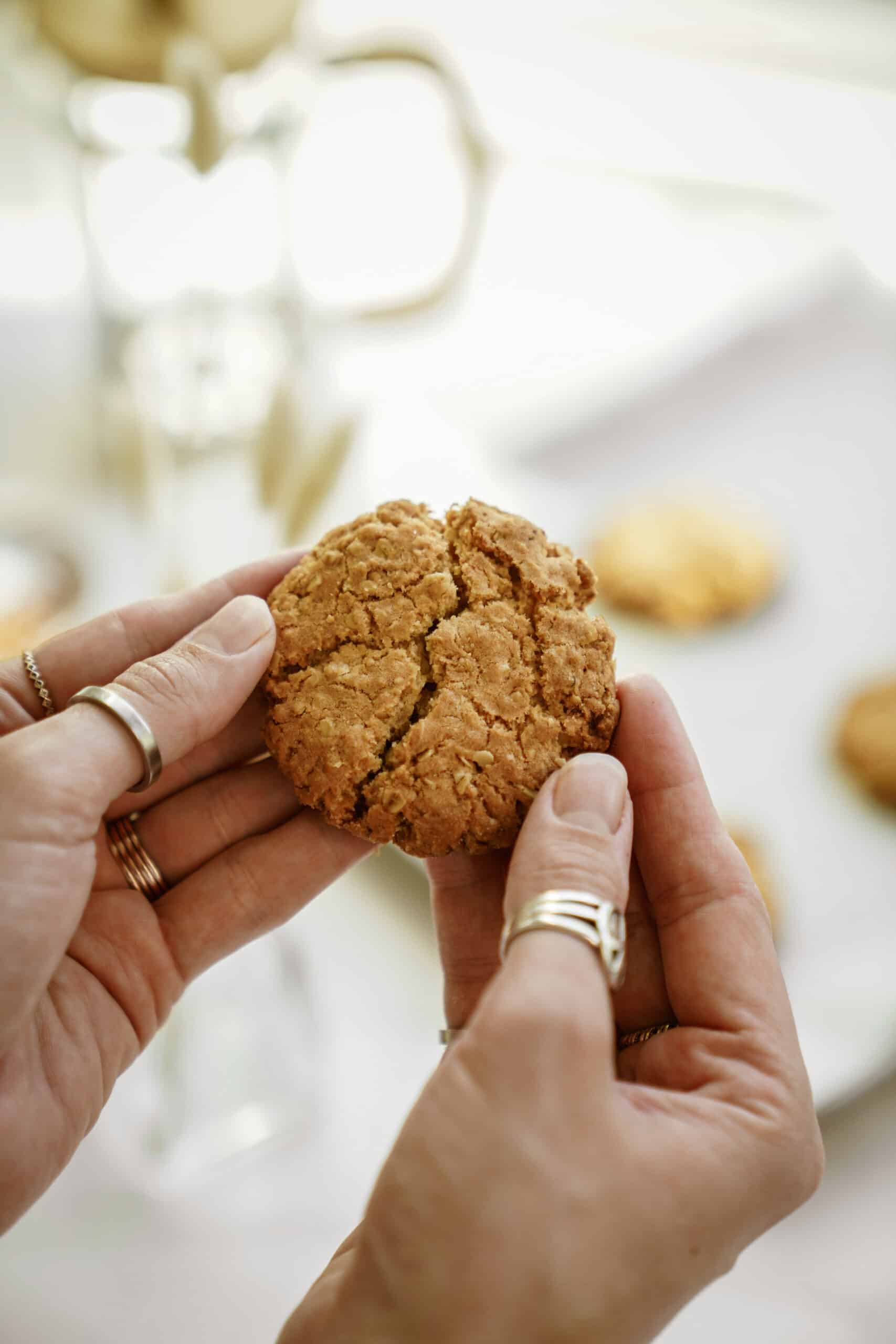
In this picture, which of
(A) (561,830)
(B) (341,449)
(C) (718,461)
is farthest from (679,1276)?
(C) (718,461)

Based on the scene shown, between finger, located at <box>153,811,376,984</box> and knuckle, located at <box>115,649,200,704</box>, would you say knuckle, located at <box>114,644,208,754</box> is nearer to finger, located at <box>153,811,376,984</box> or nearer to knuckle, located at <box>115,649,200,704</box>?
knuckle, located at <box>115,649,200,704</box>

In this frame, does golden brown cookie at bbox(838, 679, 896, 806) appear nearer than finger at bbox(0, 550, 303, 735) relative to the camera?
No

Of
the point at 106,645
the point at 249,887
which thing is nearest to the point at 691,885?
the point at 249,887

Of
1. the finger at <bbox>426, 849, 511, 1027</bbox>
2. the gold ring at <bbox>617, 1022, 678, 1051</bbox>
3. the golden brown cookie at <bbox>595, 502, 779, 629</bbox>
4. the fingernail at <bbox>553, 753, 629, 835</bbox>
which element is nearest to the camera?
the fingernail at <bbox>553, 753, 629, 835</bbox>

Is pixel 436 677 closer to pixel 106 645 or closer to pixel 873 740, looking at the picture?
pixel 106 645

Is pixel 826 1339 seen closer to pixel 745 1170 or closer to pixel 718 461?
pixel 745 1170

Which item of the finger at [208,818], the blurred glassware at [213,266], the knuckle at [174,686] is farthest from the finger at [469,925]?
the blurred glassware at [213,266]

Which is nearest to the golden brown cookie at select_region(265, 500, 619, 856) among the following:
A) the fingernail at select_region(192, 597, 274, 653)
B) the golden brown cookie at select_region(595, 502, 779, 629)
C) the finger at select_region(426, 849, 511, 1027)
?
the fingernail at select_region(192, 597, 274, 653)
